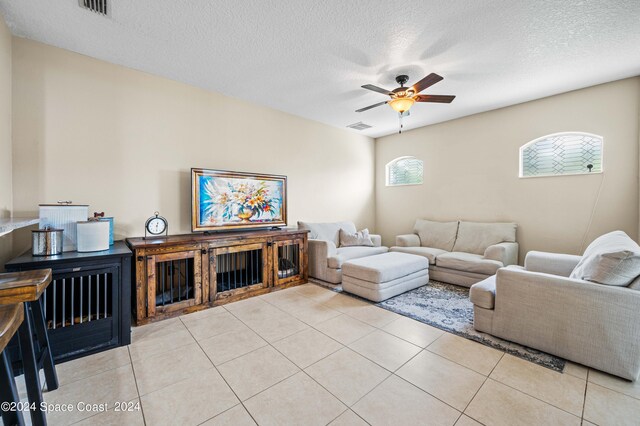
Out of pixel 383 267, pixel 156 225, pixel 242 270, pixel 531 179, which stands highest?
pixel 531 179

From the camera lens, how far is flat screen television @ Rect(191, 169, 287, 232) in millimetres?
3348

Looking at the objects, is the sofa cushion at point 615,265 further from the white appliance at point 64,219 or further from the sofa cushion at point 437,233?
the white appliance at point 64,219

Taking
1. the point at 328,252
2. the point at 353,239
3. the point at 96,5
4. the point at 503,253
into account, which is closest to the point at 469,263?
the point at 503,253

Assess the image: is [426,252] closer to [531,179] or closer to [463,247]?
[463,247]

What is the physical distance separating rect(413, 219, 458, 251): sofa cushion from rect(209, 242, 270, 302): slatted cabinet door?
3088 millimetres

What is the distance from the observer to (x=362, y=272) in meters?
3.34

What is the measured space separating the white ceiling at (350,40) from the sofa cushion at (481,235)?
2.05 meters

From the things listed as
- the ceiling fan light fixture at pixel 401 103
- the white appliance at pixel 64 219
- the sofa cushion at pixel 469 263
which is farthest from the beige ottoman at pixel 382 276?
the white appliance at pixel 64 219

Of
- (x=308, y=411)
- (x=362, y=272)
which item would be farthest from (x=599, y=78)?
(x=308, y=411)

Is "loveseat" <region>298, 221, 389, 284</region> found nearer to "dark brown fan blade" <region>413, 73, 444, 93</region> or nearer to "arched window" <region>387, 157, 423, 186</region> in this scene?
"arched window" <region>387, 157, 423, 186</region>

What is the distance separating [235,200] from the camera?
3674 mm

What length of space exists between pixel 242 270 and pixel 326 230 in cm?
164

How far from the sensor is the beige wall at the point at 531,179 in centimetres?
336

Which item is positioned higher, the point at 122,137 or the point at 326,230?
the point at 122,137
